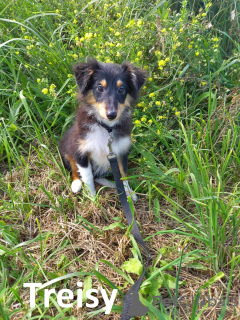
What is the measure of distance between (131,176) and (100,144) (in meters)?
0.56

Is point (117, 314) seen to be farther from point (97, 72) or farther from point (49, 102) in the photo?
point (49, 102)

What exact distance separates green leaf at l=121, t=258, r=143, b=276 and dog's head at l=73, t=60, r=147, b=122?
44.5 inches

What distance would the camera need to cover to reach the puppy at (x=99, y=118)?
9.04 feet

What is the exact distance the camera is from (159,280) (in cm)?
229

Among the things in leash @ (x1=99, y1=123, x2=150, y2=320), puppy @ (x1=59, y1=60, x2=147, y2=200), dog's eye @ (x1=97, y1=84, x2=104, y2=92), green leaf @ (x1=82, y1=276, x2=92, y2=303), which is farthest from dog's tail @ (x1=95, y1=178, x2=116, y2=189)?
green leaf @ (x1=82, y1=276, x2=92, y2=303)

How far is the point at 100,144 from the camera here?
2977 mm

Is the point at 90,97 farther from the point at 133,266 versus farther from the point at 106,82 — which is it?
the point at 133,266

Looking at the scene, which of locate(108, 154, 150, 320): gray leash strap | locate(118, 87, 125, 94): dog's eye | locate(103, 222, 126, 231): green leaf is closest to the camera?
locate(108, 154, 150, 320): gray leash strap

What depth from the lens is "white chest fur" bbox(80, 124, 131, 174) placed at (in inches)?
116

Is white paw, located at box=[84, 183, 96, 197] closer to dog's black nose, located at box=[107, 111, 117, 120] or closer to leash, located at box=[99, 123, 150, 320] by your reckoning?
leash, located at box=[99, 123, 150, 320]

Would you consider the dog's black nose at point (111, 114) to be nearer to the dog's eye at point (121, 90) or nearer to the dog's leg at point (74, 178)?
the dog's eye at point (121, 90)

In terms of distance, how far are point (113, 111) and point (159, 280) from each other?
4.27ft

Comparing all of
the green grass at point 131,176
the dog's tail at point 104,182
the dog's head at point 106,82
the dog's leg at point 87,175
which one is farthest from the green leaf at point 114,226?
the dog's head at point 106,82

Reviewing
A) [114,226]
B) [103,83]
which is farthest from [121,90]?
[114,226]
